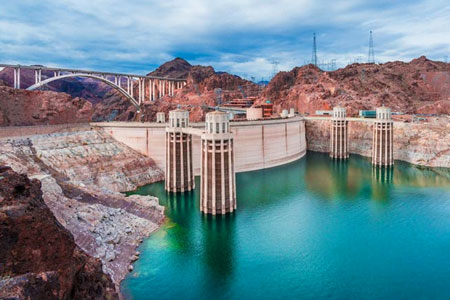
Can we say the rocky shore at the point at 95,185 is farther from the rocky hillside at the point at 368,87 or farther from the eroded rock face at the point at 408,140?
the rocky hillside at the point at 368,87

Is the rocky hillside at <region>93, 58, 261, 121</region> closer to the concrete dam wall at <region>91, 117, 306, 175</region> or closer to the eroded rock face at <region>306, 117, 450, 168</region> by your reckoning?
the eroded rock face at <region>306, 117, 450, 168</region>

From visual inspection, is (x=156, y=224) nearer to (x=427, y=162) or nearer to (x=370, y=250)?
(x=370, y=250)

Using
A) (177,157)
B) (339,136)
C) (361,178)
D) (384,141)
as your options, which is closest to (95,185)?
(177,157)

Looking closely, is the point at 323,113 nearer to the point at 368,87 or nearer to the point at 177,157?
the point at 368,87

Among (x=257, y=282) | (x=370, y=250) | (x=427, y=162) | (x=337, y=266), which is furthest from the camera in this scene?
(x=427, y=162)

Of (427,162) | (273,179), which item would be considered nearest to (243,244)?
(273,179)
